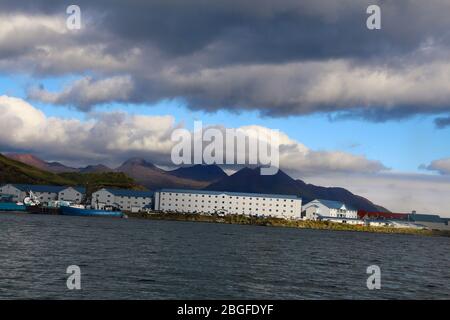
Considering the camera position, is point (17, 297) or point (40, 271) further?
point (40, 271)

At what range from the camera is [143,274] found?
1515 inches

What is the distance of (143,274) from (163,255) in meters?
15.5

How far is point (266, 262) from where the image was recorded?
53125mm

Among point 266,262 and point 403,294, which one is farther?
point 266,262

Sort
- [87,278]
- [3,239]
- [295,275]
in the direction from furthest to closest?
[3,239] → [295,275] → [87,278]

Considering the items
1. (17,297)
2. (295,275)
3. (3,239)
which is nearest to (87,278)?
(17,297)

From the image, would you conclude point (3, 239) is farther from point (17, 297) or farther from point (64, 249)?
point (17, 297)

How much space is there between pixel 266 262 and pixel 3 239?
32.7 metres
